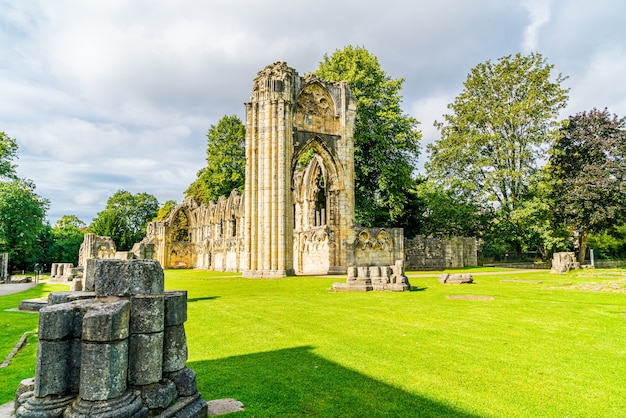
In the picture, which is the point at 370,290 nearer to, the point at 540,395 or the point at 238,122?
the point at 540,395

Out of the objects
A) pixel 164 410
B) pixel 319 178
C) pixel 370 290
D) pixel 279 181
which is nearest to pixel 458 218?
pixel 319 178

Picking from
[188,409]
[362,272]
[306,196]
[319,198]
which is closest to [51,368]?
[188,409]

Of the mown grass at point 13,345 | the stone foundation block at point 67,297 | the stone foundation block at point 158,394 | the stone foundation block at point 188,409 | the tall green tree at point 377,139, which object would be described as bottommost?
the mown grass at point 13,345

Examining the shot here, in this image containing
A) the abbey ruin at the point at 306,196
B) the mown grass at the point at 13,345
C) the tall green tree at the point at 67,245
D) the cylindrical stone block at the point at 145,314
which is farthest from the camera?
the tall green tree at the point at 67,245

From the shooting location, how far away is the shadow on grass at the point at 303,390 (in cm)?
380

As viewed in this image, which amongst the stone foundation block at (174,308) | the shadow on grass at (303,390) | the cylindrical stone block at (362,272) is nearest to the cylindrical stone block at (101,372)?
the stone foundation block at (174,308)

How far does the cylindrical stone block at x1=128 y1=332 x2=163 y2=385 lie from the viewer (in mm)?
3637

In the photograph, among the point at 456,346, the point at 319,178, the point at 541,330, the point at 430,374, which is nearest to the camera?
the point at 430,374

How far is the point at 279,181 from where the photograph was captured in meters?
24.3

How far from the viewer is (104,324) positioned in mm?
3402

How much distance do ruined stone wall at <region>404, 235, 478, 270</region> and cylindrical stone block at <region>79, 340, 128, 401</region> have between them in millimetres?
27059

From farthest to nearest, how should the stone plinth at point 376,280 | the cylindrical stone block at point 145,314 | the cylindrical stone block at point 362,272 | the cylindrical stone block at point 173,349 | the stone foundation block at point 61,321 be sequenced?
the cylindrical stone block at point 362,272
the stone plinth at point 376,280
the cylindrical stone block at point 173,349
the cylindrical stone block at point 145,314
the stone foundation block at point 61,321

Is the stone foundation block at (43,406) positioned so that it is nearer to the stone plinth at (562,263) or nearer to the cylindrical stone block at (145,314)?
the cylindrical stone block at (145,314)

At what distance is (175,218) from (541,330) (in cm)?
4684
